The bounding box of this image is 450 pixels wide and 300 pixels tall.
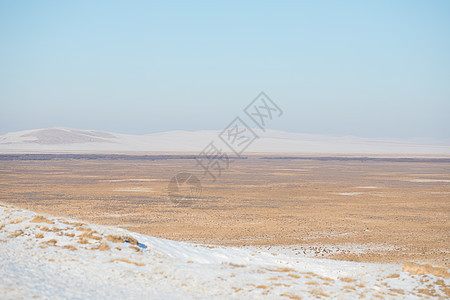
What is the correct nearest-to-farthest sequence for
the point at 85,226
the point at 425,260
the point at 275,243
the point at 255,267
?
1. the point at 255,267
2. the point at 85,226
3. the point at 425,260
4. the point at 275,243

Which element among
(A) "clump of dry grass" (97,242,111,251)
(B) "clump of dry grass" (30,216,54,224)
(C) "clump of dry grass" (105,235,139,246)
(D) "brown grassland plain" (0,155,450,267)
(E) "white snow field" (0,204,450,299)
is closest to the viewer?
(E) "white snow field" (0,204,450,299)

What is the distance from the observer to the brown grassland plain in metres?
21.2

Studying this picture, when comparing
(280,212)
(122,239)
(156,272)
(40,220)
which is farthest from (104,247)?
(280,212)

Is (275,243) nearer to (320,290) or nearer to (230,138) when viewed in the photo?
(320,290)

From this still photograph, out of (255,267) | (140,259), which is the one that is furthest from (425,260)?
(140,259)

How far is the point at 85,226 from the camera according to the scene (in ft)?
50.2

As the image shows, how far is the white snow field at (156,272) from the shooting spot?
33.8ft

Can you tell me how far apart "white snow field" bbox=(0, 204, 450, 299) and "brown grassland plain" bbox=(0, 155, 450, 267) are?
5704mm

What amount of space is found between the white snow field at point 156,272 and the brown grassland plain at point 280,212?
5.70m

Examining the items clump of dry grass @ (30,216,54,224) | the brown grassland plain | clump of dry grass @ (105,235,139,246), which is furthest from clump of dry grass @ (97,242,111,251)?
the brown grassland plain

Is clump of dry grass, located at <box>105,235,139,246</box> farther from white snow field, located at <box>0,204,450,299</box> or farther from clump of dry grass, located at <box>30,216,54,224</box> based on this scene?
clump of dry grass, located at <box>30,216,54,224</box>

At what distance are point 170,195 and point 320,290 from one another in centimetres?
2934

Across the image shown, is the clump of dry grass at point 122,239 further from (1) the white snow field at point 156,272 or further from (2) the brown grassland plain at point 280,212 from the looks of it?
(2) the brown grassland plain at point 280,212

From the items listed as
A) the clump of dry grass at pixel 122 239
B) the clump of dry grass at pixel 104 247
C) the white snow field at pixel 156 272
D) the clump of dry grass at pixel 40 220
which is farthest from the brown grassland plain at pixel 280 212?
the clump of dry grass at pixel 104 247
